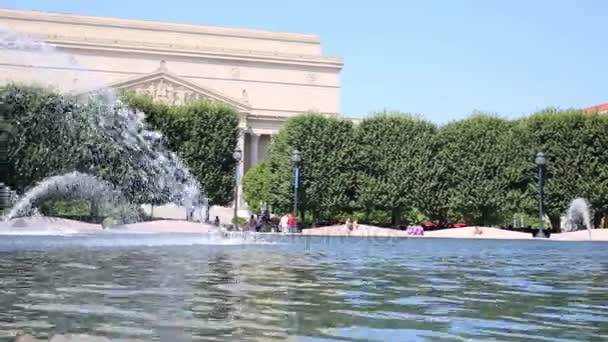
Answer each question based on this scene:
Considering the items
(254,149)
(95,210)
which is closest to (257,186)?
(95,210)

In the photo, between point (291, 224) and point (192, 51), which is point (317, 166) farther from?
point (192, 51)

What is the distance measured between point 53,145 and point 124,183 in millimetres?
5526

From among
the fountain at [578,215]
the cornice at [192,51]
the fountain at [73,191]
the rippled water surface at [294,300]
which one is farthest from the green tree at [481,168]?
the cornice at [192,51]

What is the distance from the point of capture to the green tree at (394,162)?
56875mm

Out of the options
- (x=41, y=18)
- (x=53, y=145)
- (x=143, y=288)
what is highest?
(x=41, y=18)

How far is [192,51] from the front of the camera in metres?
93.6

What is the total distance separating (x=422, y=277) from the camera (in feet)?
50.4

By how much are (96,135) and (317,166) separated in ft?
71.6

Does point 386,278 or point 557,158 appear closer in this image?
point 386,278

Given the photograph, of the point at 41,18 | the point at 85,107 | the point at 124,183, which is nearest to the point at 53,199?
the point at 124,183

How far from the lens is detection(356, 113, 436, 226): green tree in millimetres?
56875

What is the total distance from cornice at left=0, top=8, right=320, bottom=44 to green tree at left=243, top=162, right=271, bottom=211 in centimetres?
2910

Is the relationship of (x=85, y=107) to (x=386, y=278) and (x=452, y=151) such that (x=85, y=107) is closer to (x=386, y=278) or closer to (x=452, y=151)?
(x=386, y=278)

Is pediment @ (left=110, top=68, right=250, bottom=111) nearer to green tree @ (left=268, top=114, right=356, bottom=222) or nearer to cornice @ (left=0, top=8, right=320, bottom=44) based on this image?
cornice @ (left=0, top=8, right=320, bottom=44)
